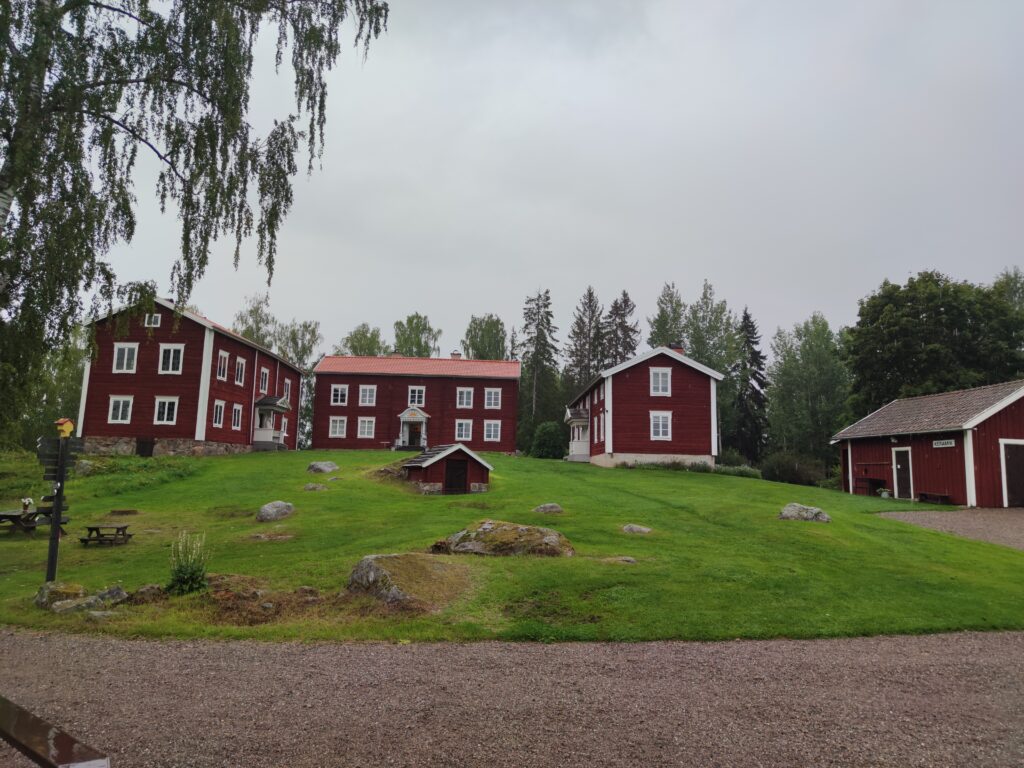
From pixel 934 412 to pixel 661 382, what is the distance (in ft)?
49.6

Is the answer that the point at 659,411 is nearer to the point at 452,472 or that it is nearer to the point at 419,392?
the point at 452,472

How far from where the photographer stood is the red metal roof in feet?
169

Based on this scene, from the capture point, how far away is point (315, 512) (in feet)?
71.0

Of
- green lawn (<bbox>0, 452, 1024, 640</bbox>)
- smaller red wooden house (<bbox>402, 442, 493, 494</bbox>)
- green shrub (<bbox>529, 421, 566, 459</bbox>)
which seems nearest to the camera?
green lawn (<bbox>0, 452, 1024, 640</bbox>)

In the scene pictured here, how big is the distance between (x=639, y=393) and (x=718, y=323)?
29.1 m

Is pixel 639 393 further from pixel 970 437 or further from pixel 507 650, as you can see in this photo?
pixel 507 650

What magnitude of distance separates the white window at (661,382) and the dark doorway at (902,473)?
1336 cm

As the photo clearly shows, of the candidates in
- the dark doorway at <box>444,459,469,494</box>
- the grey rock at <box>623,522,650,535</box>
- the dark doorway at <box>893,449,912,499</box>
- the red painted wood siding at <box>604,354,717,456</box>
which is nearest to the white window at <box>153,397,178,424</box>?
the dark doorway at <box>444,459,469,494</box>

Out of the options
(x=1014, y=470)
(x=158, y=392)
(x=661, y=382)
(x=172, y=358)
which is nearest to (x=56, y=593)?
(x=158, y=392)

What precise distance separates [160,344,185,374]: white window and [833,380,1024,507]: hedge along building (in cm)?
4121

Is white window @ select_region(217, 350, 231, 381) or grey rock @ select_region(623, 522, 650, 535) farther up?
white window @ select_region(217, 350, 231, 381)

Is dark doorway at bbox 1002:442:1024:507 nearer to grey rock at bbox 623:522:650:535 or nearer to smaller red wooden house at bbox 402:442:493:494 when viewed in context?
grey rock at bbox 623:522:650:535

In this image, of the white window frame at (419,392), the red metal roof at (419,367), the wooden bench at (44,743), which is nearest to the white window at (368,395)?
the red metal roof at (419,367)

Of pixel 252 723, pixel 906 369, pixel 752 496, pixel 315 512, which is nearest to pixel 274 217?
pixel 252 723
